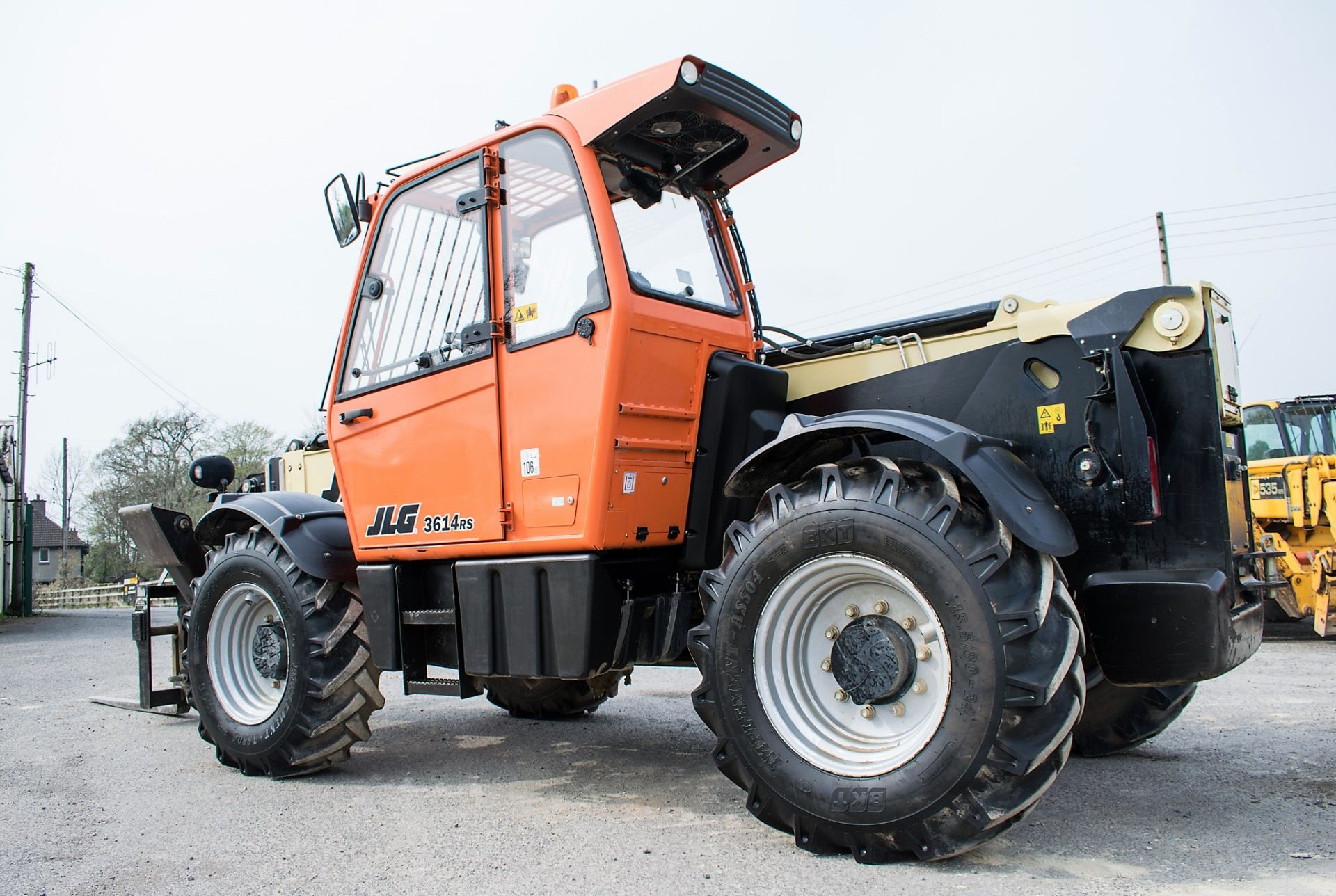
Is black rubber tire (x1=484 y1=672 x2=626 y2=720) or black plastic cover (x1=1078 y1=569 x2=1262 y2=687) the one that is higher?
black plastic cover (x1=1078 y1=569 x2=1262 y2=687)

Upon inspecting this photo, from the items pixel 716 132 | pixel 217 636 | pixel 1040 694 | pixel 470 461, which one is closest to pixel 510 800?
pixel 470 461

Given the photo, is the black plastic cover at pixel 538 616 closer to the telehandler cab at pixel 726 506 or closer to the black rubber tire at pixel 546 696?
the telehandler cab at pixel 726 506

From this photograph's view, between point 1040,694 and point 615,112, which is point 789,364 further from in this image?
point 1040,694

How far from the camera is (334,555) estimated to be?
5.25 metres

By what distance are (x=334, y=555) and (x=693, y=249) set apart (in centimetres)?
249

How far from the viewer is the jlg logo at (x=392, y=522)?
486cm

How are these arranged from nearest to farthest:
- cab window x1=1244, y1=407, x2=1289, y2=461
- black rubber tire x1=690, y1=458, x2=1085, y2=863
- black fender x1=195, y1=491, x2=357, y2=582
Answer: black rubber tire x1=690, y1=458, x2=1085, y2=863 → black fender x1=195, y1=491, x2=357, y2=582 → cab window x1=1244, y1=407, x2=1289, y2=461

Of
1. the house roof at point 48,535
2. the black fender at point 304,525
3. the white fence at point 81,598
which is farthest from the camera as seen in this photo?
the house roof at point 48,535

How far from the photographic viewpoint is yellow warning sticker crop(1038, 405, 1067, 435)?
366cm

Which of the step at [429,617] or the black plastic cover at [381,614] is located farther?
the black plastic cover at [381,614]

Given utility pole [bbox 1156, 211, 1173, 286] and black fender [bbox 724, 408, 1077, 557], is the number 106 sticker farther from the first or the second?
Result: utility pole [bbox 1156, 211, 1173, 286]

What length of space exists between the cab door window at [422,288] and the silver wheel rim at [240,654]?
1.36 m

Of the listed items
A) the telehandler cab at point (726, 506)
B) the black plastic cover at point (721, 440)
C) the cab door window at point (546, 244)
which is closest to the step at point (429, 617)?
the telehandler cab at point (726, 506)

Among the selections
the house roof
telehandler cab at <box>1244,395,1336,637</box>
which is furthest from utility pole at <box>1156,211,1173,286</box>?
the house roof
